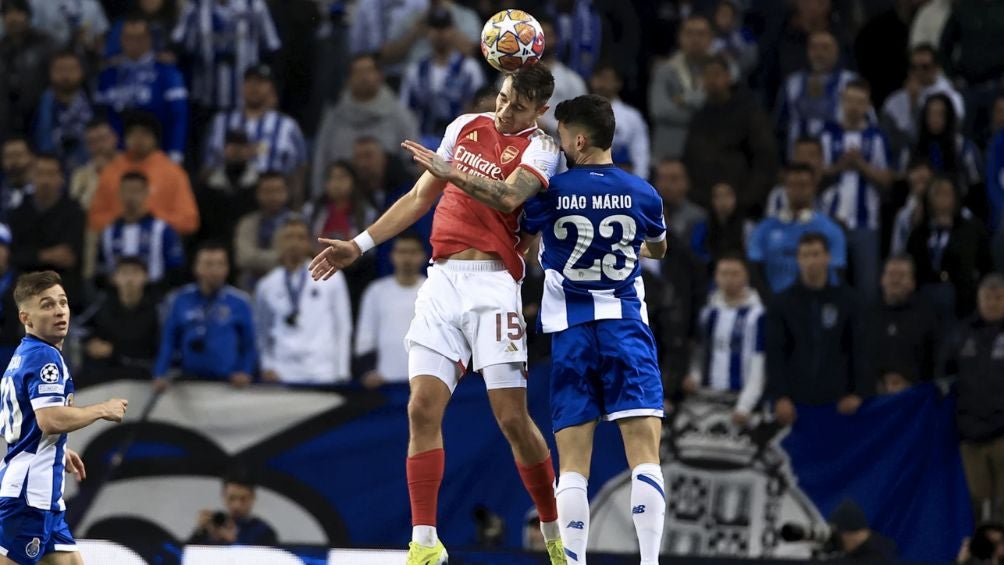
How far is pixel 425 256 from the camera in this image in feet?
48.6

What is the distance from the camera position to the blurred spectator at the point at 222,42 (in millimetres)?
17406

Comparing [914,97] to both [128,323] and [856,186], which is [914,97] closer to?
[856,186]

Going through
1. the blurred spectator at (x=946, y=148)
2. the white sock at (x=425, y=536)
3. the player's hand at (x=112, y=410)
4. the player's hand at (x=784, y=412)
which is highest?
the blurred spectator at (x=946, y=148)

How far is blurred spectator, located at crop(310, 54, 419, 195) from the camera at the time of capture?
16.3 m

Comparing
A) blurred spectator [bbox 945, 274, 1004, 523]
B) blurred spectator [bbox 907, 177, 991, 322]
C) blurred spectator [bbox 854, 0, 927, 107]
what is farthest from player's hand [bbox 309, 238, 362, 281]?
blurred spectator [bbox 854, 0, 927, 107]

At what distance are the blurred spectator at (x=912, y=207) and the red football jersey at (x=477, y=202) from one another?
6.88 meters

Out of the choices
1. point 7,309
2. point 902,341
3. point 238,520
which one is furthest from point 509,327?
point 7,309

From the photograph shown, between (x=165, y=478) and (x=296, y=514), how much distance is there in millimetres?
1096

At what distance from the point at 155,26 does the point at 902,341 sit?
338 inches

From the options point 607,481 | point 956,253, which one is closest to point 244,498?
point 607,481

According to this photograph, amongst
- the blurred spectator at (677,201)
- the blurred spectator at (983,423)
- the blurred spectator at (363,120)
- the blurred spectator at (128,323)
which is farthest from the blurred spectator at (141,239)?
the blurred spectator at (983,423)

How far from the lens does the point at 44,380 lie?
8.38 meters

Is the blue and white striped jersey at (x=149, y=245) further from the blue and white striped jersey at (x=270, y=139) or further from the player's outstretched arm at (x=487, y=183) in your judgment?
the player's outstretched arm at (x=487, y=183)

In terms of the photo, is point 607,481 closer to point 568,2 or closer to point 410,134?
point 410,134
